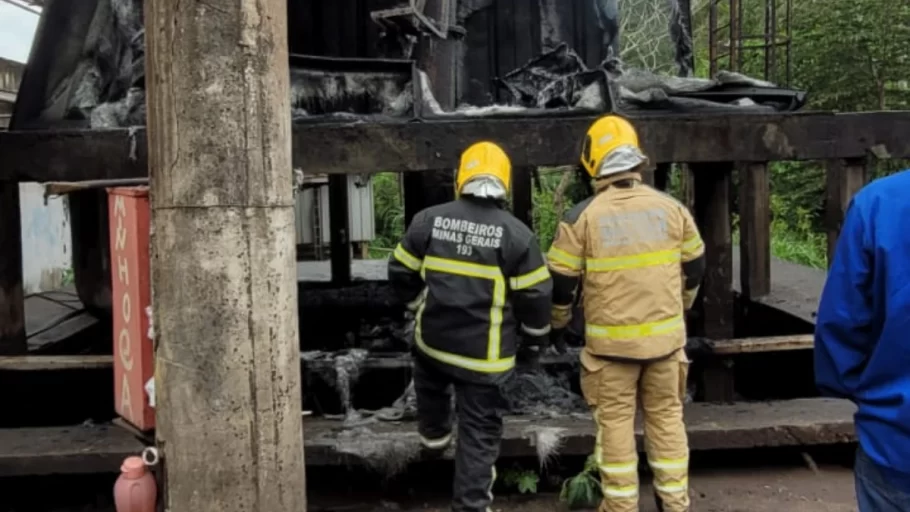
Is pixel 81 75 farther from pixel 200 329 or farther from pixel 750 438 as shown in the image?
pixel 750 438

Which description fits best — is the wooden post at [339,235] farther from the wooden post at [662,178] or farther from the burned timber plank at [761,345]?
the burned timber plank at [761,345]

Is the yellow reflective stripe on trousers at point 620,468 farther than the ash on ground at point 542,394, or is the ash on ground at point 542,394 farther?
the ash on ground at point 542,394

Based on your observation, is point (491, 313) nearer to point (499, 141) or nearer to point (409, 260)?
point (409, 260)

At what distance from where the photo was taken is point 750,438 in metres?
4.69

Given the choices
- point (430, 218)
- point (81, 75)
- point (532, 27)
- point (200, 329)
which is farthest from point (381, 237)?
point (200, 329)

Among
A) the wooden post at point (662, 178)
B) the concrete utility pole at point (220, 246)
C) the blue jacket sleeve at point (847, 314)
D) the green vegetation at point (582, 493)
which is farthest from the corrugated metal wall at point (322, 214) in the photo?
the blue jacket sleeve at point (847, 314)

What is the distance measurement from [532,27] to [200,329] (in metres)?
5.49

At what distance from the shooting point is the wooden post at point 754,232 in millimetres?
6770

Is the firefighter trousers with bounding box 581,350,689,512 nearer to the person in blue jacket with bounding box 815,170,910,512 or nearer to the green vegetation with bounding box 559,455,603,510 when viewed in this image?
the green vegetation with bounding box 559,455,603,510

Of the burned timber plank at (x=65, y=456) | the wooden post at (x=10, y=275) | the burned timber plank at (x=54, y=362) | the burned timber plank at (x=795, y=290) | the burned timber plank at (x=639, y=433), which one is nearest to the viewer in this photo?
the burned timber plank at (x=65, y=456)

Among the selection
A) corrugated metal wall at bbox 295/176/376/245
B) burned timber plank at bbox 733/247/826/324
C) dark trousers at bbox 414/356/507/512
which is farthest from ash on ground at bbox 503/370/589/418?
corrugated metal wall at bbox 295/176/376/245

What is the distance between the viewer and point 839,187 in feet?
16.8

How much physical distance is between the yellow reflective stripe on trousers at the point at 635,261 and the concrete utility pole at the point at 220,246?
2.12m

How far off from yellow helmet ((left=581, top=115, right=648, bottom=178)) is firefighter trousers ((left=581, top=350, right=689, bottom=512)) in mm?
871
